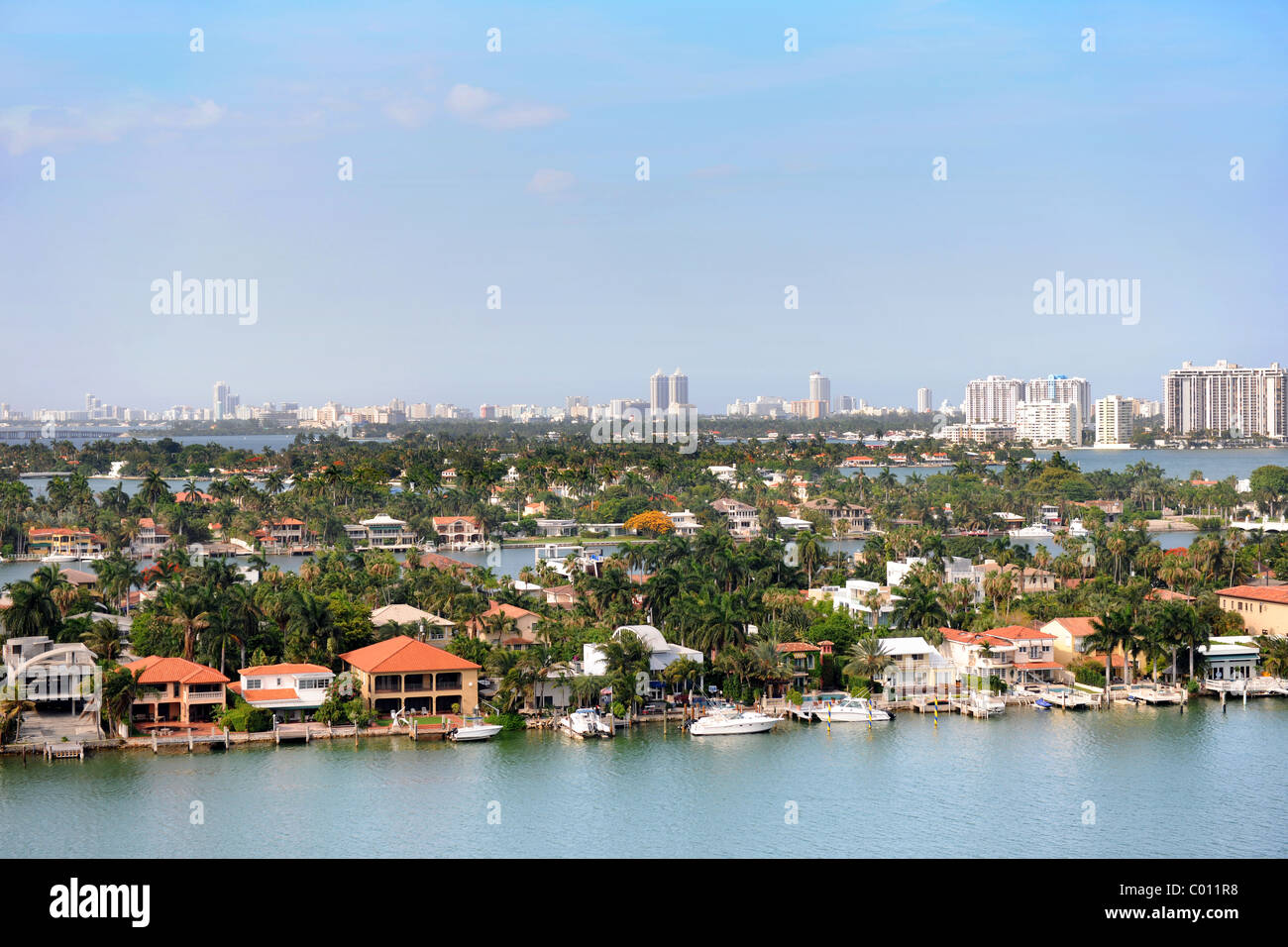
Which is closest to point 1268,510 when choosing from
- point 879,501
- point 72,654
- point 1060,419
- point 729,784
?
point 879,501

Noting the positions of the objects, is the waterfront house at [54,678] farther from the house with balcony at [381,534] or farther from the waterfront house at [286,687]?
the house with balcony at [381,534]

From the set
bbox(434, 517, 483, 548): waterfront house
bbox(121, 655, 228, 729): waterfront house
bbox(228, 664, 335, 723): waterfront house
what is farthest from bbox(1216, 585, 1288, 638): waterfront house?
bbox(434, 517, 483, 548): waterfront house

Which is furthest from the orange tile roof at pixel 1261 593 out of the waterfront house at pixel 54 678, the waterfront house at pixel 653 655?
the waterfront house at pixel 54 678

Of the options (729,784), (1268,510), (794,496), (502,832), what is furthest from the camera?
(794,496)

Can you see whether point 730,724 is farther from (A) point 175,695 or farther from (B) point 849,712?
(A) point 175,695
